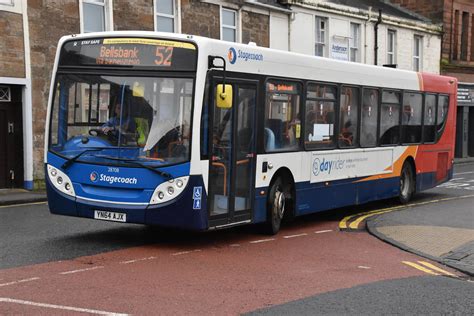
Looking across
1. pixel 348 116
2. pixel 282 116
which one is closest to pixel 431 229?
pixel 348 116

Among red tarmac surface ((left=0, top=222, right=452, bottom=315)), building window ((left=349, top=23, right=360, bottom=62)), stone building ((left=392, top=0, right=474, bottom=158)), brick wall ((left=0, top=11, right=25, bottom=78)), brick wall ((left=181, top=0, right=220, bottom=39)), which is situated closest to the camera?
red tarmac surface ((left=0, top=222, right=452, bottom=315))

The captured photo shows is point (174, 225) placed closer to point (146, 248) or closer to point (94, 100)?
point (146, 248)

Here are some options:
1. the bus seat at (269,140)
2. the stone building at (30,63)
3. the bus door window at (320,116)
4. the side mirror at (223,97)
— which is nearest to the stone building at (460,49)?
the stone building at (30,63)

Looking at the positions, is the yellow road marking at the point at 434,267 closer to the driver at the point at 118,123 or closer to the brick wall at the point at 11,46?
the driver at the point at 118,123

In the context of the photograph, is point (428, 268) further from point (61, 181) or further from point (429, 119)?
point (429, 119)

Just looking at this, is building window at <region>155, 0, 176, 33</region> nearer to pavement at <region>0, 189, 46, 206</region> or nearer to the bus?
pavement at <region>0, 189, 46, 206</region>

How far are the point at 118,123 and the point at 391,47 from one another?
27.2 meters

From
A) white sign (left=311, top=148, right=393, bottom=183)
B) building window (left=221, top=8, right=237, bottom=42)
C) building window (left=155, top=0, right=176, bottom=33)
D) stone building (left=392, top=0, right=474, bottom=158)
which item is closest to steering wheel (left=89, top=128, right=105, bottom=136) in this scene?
white sign (left=311, top=148, right=393, bottom=183)

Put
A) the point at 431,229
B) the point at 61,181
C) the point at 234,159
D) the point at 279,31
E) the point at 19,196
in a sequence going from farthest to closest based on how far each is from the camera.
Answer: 1. the point at 279,31
2. the point at 19,196
3. the point at 431,229
4. the point at 234,159
5. the point at 61,181

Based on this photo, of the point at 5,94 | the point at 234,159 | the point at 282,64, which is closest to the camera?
the point at 234,159

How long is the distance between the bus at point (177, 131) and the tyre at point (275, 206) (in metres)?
0.02

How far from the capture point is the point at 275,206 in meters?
10.4

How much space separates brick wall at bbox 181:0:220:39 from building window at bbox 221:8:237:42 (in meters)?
0.41

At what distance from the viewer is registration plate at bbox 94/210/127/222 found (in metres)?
8.68
